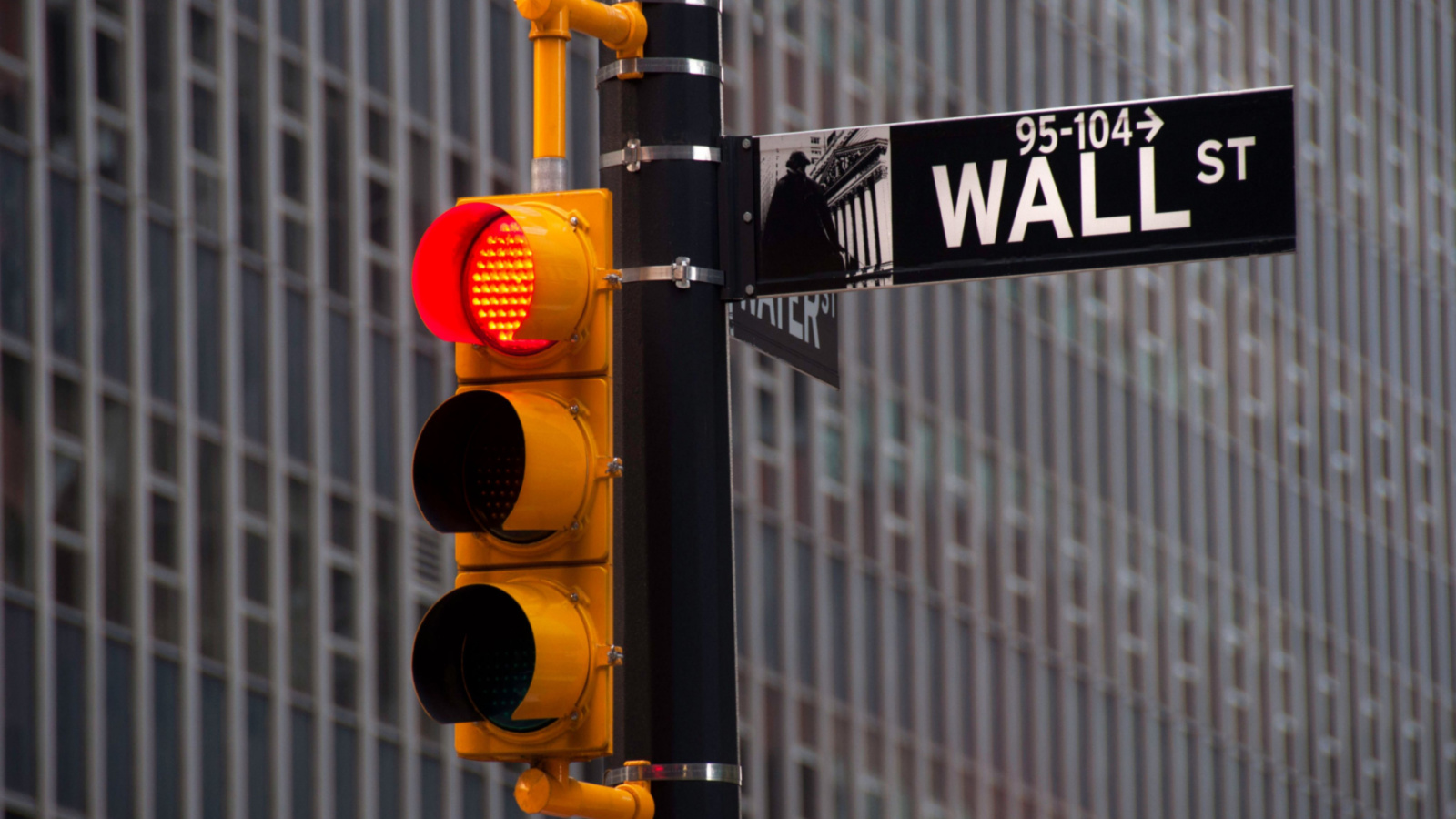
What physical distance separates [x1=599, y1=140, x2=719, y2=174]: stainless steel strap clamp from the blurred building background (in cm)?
1634

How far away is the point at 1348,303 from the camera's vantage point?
4591 cm

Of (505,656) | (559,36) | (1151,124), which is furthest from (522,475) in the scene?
(1151,124)

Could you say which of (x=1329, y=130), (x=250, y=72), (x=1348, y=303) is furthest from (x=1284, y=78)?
(x=250, y=72)

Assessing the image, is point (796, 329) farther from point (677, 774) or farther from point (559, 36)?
point (677, 774)

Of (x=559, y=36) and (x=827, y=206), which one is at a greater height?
(x=559, y=36)

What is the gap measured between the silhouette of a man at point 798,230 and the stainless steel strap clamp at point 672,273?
0.52 feet

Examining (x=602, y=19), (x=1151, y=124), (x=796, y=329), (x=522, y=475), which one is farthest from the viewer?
(x=796, y=329)

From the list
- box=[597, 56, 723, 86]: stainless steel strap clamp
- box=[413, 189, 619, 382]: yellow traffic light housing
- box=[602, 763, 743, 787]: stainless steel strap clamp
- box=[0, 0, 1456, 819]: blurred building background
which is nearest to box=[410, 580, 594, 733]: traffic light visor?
box=[602, 763, 743, 787]: stainless steel strap clamp

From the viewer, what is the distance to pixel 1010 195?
202 inches

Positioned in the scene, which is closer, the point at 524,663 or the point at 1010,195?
the point at 524,663

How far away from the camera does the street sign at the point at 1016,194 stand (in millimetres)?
4984

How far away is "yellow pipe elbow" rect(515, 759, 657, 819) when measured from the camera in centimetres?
465

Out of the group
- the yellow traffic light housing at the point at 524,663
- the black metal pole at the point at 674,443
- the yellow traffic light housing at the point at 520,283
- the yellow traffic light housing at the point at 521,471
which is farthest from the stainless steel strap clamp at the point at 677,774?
the yellow traffic light housing at the point at 520,283

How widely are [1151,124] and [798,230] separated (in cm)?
79
